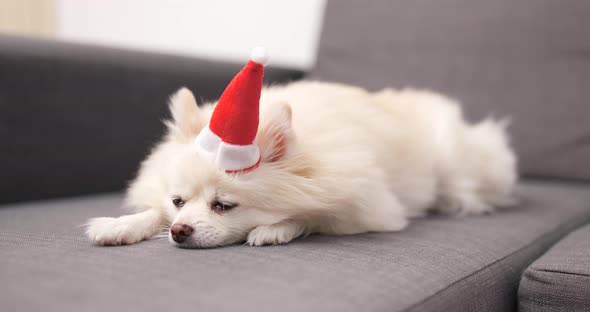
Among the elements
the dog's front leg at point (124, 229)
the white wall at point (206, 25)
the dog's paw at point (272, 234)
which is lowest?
the dog's front leg at point (124, 229)

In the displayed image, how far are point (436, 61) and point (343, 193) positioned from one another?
1101mm

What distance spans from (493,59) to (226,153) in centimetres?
136

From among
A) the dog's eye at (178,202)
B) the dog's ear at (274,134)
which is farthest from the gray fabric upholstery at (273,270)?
the dog's ear at (274,134)

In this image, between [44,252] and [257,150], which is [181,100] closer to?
[257,150]

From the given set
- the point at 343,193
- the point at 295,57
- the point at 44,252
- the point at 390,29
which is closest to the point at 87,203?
the point at 44,252

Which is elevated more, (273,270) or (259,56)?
(259,56)

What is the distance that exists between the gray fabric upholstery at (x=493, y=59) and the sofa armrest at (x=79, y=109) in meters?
0.63

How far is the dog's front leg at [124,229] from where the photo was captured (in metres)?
1.20

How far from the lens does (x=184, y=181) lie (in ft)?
4.28

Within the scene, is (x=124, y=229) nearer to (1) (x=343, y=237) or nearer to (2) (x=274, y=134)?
(2) (x=274, y=134)

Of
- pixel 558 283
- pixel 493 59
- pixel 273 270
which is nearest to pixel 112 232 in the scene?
pixel 273 270

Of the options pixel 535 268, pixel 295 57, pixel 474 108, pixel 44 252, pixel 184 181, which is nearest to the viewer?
pixel 44 252

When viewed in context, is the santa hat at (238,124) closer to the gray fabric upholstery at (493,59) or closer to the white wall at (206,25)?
the gray fabric upholstery at (493,59)

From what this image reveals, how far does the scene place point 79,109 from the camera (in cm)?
185
